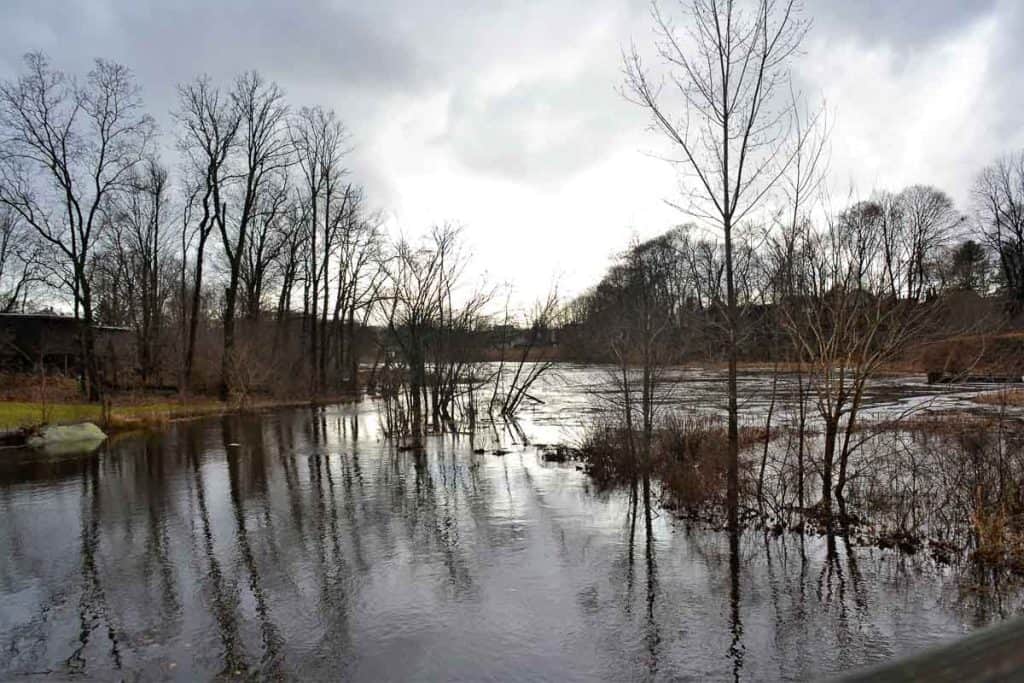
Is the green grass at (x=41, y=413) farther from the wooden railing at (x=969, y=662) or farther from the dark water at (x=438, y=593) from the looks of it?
the wooden railing at (x=969, y=662)

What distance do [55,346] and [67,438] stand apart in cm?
1871

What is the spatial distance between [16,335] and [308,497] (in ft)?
109

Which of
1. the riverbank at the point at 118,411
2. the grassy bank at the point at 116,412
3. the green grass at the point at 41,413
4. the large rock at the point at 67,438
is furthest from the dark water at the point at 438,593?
the grassy bank at the point at 116,412

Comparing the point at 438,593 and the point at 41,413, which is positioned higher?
the point at 41,413

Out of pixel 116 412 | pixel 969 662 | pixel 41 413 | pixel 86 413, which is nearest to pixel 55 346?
pixel 116 412

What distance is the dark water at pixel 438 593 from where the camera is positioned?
642 cm

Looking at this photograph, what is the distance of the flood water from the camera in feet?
21.1

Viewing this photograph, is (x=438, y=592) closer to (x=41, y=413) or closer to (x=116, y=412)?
(x=41, y=413)

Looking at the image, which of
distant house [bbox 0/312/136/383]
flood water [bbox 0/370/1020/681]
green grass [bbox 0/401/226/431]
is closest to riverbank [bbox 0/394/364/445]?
green grass [bbox 0/401/226/431]

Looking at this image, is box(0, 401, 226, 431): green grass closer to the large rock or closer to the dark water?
the large rock

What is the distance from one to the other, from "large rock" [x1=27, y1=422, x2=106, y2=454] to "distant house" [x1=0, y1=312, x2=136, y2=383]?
13.8m

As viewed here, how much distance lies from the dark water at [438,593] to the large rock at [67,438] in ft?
28.2

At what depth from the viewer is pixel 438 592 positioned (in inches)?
322

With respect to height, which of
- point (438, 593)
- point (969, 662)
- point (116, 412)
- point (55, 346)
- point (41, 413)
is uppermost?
point (55, 346)
